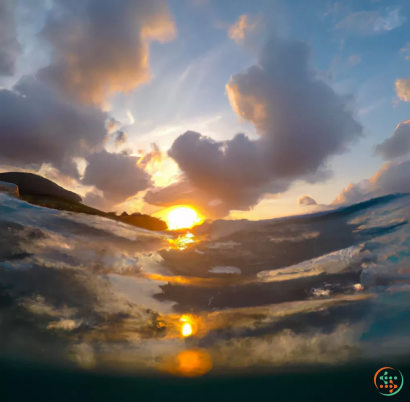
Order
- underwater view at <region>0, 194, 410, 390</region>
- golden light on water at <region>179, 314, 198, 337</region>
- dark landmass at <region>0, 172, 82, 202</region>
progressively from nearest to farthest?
dark landmass at <region>0, 172, 82, 202</region> < underwater view at <region>0, 194, 410, 390</region> < golden light on water at <region>179, 314, 198, 337</region>

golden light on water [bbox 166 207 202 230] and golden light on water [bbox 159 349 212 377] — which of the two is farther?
golden light on water [bbox 159 349 212 377]

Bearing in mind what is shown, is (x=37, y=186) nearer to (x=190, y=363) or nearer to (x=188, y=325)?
(x=188, y=325)

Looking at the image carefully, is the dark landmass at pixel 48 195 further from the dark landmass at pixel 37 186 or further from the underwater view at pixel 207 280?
the underwater view at pixel 207 280

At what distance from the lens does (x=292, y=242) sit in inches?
403

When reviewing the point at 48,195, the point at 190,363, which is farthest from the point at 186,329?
the point at 48,195

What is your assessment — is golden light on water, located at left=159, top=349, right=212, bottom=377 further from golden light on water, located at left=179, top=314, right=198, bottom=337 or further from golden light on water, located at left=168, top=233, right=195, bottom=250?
golden light on water, located at left=168, top=233, right=195, bottom=250

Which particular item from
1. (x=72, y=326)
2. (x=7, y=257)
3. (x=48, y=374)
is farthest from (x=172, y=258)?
(x=48, y=374)

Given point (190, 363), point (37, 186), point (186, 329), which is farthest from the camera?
point (190, 363)

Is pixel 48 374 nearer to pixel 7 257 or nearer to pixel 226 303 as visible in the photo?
pixel 7 257

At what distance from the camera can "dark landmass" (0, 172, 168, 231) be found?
8.52 meters

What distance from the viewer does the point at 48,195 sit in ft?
29.1

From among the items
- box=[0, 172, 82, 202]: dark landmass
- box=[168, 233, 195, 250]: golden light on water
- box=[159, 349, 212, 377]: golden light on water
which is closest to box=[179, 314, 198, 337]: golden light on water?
box=[159, 349, 212, 377]: golden light on water

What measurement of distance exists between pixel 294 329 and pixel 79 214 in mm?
11768

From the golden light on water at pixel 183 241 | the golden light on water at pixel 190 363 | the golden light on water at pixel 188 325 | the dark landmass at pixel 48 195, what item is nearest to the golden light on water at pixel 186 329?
the golden light on water at pixel 188 325
